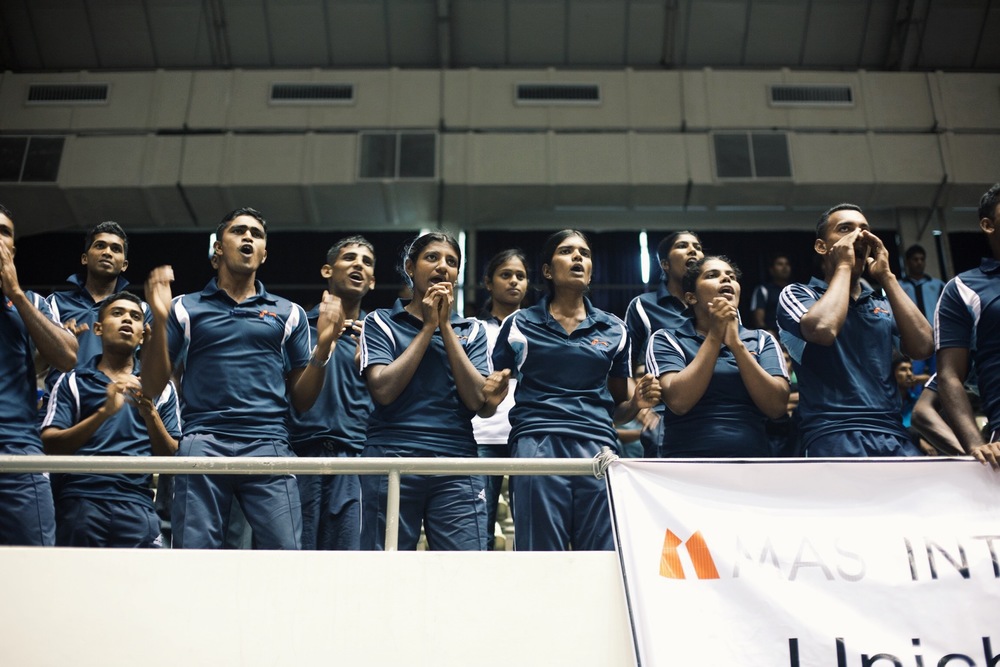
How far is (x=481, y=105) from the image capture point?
927 centimetres

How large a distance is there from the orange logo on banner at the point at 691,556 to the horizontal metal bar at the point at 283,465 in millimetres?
314

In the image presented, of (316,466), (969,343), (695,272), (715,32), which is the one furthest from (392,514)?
(715,32)

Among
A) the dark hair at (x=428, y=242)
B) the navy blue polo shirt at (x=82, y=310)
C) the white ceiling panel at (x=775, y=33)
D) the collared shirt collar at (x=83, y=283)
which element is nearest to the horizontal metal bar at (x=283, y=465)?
the dark hair at (x=428, y=242)

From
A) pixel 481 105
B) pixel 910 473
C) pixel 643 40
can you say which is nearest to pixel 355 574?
pixel 910 473

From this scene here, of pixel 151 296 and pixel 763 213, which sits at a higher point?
pixel 763 213

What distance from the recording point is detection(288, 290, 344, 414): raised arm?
10.6ft

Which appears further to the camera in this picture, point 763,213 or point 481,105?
point 763,213

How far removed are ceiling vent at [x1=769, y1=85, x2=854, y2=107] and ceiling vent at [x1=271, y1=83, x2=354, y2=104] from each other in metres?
4.39

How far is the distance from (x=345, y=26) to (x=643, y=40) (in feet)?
10.0

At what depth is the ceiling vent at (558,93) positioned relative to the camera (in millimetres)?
9305

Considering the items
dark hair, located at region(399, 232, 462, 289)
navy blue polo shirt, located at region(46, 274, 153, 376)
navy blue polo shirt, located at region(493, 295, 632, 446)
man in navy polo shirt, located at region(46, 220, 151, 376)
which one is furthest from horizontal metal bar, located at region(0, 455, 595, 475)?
man in navy polo shirt, located at region(46, 220, 151, 376)

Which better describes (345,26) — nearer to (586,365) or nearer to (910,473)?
(586,365)

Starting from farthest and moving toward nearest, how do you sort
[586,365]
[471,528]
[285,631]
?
[586,365], [471,528], [285,631]

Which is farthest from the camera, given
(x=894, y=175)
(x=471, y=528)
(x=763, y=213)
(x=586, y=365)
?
(x=763, y=213)
